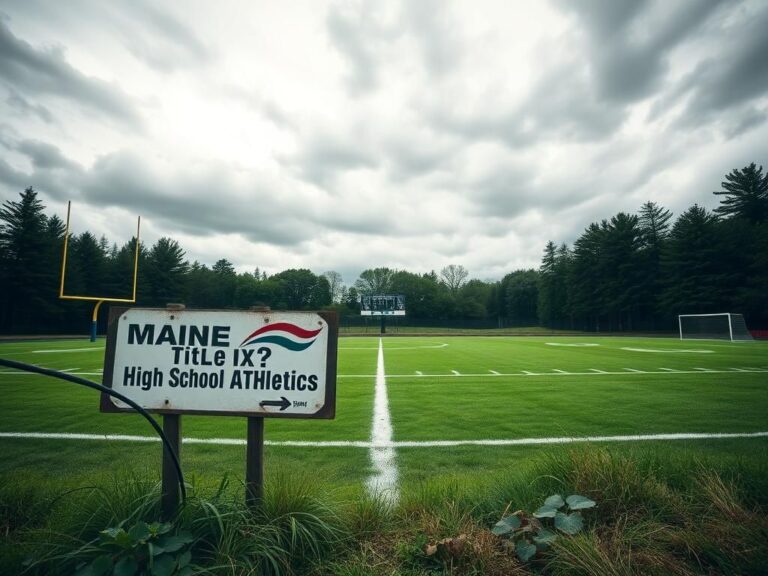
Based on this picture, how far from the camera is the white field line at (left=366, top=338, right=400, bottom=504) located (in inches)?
124

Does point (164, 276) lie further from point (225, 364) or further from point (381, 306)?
point (225, 364)

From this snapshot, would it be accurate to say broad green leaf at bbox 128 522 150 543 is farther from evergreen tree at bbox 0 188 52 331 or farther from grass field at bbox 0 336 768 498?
evergreen tree at bbox 0 188 52 331

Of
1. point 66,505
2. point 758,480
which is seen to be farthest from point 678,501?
point 66,505

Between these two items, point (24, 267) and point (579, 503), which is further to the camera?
point (24, 267)

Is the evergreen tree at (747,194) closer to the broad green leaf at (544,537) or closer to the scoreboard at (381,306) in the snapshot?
the scoreboard at (381,306)

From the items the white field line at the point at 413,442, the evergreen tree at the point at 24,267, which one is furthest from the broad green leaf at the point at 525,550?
the evergreen tree at the point at 24,267

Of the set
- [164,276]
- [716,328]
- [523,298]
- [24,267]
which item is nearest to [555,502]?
[716,328]

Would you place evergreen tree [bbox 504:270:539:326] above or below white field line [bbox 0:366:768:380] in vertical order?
above

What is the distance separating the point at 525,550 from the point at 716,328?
146 ft

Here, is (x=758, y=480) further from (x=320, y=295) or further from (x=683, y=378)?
(x=320, y=295)

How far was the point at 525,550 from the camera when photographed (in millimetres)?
2006

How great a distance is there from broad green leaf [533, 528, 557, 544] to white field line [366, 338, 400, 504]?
102 cm

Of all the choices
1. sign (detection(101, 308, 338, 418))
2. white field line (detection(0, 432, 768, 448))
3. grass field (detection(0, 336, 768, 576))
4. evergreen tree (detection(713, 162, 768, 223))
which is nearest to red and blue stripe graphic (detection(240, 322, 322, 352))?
sign (detection(101, 308, 338, 418))

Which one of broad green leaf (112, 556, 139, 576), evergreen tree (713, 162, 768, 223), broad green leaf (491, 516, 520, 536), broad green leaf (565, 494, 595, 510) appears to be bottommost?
broad green leaf (491, 516, 520, 536)
